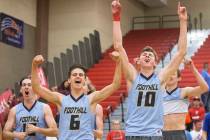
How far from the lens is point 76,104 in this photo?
19.3 feet

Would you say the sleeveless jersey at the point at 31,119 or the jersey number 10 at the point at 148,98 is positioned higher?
the jersey number 10 at the point at 148,98

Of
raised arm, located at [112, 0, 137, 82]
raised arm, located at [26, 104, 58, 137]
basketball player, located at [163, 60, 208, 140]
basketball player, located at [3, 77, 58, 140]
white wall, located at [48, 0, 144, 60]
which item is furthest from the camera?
white wall, located at [48, 0, 144, 60]

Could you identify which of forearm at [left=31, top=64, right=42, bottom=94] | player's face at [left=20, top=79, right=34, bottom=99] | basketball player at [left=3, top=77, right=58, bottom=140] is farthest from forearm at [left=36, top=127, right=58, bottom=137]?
player's face at [left=20, top=79, right=34, bottom=99]

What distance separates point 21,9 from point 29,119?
39.4 ft

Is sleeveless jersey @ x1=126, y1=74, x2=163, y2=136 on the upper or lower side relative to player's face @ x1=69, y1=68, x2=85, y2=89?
lower

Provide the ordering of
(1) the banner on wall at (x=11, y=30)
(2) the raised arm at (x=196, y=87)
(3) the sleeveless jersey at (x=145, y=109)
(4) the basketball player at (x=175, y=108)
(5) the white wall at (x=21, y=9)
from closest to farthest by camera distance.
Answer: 1. (3) the sleeveless jersey at (x=145, y=109)
2. (2) the raised arm at (x=196, y=87)
3. (4) the basketball player at (x=175, y=108)
4. (1) the banner on wall at (x=11, y=30)
5. (5) the white wall at (x=21, y=9)

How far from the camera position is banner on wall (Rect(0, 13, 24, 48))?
16688mm

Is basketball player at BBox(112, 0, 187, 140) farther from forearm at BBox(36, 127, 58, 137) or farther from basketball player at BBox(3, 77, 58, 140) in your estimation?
basketball player at BBox(3, 77, 58, 140)

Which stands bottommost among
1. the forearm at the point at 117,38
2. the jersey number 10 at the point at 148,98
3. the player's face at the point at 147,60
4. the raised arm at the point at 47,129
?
the raised arm at the point at 47,129

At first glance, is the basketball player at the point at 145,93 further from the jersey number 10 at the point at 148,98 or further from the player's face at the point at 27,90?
the player's face at the point at 27,90

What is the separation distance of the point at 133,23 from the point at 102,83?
A: 734 centimetres

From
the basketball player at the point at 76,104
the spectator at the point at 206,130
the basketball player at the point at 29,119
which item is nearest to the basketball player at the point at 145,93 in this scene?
the basketball player at the point at 76,104

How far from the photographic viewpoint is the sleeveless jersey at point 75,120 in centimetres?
575

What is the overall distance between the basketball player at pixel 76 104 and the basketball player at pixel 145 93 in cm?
26
